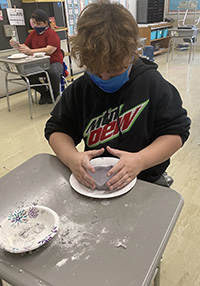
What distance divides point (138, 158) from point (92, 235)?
27 cm

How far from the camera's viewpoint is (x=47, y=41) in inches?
123

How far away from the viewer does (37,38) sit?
3150 millimetres

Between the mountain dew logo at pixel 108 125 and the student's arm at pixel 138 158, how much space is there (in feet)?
0.37

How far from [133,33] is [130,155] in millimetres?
340

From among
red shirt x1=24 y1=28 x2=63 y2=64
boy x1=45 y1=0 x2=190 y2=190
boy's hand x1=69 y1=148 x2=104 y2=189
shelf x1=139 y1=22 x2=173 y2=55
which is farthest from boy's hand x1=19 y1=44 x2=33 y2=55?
shelf x1=139 y1=22 x2=173 y2=55

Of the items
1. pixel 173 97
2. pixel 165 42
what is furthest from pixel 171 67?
pixel 173 97

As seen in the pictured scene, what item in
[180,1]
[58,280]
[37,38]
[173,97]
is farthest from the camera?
[180,1]


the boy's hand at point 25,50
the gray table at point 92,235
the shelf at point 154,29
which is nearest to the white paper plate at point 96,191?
the gray table at point 92,235

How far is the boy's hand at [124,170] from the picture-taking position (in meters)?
0.67

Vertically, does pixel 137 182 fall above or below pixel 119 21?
below

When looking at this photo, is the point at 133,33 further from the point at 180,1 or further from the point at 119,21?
the point at 180,1

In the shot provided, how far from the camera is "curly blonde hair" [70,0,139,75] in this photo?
0.66 m

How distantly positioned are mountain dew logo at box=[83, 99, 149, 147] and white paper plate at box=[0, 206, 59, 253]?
354 mm

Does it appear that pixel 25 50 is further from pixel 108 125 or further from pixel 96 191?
pixel 96 191
